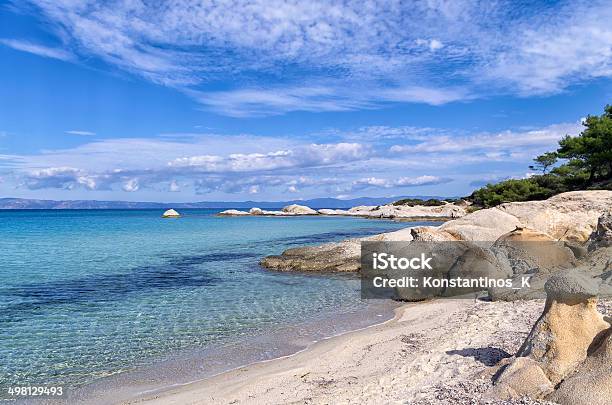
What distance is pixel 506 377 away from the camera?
261 inches

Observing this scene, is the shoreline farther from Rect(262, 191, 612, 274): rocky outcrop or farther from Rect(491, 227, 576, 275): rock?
Rect(262, 191, 612, 274): rocky outcrop

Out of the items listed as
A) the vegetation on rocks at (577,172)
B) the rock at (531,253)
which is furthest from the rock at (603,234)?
the vegetation on rocks at (577,172)

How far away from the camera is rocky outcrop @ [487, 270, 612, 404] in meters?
6.31

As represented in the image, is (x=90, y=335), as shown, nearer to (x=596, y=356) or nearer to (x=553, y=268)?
(x=596, y=356)

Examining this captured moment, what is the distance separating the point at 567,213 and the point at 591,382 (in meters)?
17.6

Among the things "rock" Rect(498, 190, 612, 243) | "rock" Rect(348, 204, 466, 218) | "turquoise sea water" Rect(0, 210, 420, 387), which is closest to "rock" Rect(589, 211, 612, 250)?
"rock" Rect(498, 190, 612, 243)

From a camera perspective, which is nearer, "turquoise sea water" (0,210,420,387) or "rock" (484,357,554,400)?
"rock" (484,357,554,400)

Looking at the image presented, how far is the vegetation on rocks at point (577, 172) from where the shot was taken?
3856cm

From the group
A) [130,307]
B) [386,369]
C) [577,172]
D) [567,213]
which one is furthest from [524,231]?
[577,172]

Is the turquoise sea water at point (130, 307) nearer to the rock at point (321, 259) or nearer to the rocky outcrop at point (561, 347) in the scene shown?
the rock at point (321, 259)

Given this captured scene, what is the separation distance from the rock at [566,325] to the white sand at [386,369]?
3.05ft

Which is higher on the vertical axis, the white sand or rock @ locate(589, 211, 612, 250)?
rock @ locate(589, 211, 612, 250)

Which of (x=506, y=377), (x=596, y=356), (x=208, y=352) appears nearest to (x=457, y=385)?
(x=506, y=377)

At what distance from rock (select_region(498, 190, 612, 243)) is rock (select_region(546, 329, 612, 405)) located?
1457 centimetres
